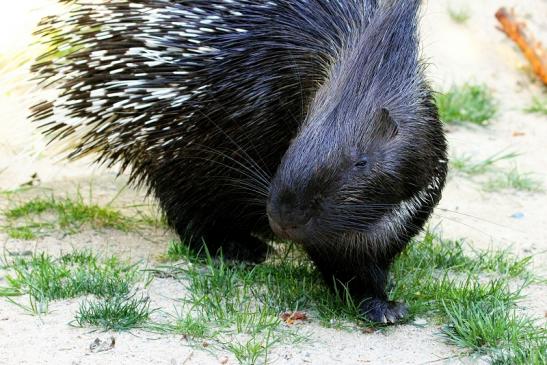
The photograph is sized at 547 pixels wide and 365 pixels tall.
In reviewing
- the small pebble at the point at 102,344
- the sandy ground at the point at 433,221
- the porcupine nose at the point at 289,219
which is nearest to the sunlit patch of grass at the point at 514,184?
the sandy ground at the point at 433,221

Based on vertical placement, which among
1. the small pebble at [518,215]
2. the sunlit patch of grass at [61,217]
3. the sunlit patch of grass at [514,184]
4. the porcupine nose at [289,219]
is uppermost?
the porcupine nose at [289,219]

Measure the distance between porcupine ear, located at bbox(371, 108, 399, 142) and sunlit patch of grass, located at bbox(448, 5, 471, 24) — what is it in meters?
4.32

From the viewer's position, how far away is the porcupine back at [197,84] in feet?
11.9

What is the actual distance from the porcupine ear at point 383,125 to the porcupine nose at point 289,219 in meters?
0.43

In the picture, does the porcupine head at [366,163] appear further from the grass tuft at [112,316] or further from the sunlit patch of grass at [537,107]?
the sunlit patch of grass at [537,107]

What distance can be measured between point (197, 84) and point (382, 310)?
1.18 meters

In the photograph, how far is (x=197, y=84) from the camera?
3.73m

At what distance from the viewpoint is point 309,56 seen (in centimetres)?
357

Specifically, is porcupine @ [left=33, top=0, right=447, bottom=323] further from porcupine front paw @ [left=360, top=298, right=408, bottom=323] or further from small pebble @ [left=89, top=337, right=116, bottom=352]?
small pebble @ [left=89, top=337, right=116, bottom=352]

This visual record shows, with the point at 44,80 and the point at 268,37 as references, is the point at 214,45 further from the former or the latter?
the point at 44,80

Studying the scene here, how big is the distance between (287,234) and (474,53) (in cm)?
445

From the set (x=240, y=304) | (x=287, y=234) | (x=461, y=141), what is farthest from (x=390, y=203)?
(x=461, y=141)

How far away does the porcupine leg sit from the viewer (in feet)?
11.2

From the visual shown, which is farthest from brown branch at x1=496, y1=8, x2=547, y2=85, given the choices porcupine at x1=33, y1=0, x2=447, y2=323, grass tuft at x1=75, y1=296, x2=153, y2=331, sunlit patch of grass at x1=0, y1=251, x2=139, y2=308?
grass tuft at x1=75, y1=296, x2=153, y2=331
